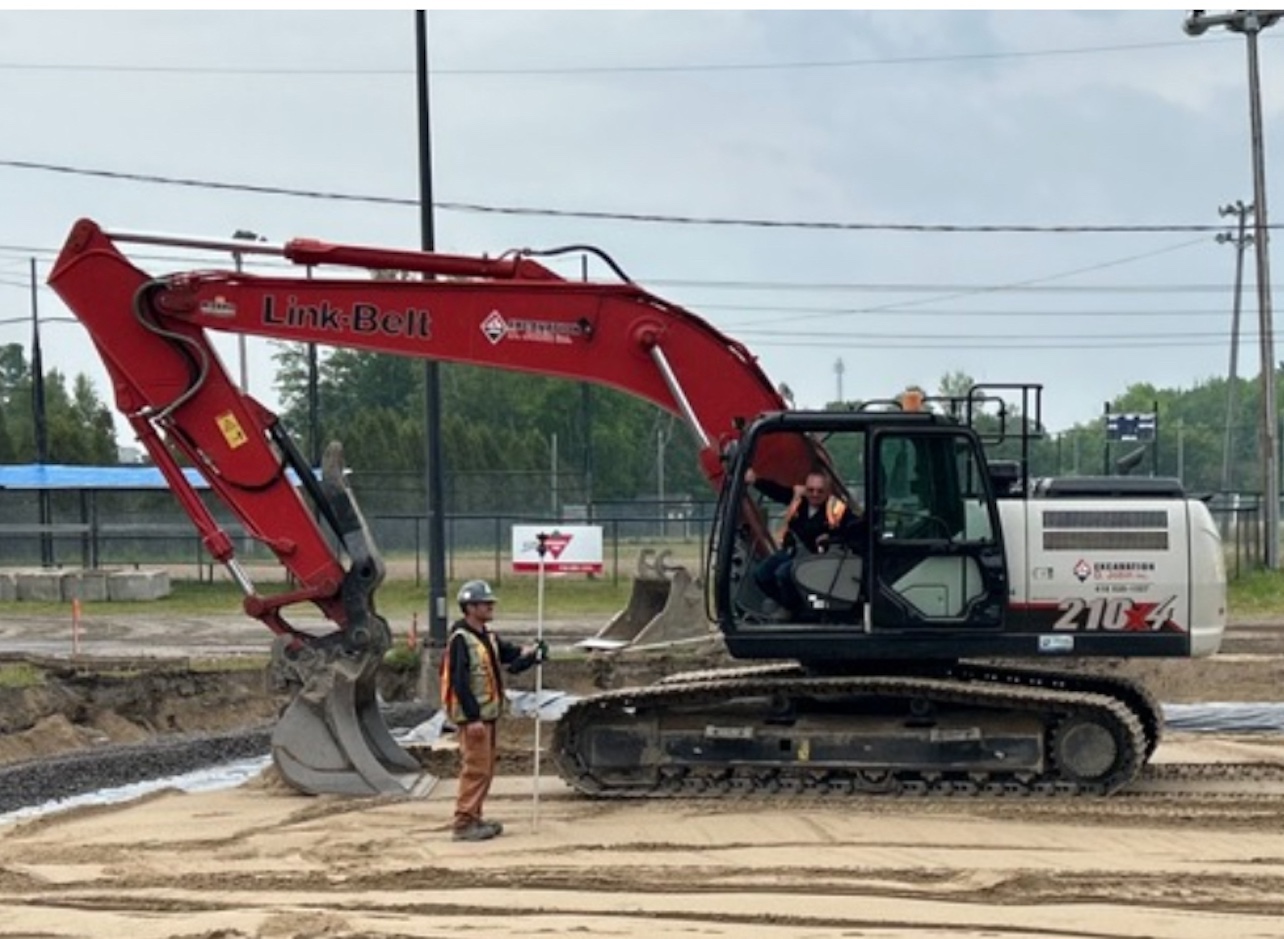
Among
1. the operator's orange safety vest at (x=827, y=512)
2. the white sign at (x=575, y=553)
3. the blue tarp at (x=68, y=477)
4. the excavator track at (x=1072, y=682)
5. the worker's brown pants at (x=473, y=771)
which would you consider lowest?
the worker's brown pants at (x=473, y=771)

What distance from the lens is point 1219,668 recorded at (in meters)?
21.8

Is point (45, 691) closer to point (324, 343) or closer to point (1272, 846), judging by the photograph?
point (324, 343)

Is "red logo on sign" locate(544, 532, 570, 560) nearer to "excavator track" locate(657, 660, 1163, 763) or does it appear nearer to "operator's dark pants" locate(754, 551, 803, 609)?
"excavator track" locate(657, 660, 1163, 763)

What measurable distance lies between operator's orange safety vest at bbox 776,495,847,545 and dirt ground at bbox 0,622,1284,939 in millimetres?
1808

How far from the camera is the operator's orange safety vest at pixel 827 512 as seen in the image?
12695mm

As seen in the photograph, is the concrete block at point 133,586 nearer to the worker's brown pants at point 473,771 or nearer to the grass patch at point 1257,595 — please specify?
the grass patch at point 1257,595

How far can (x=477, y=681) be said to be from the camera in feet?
38.8

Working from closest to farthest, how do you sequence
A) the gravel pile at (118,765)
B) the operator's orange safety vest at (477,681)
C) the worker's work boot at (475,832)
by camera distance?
1. the worker's work boot at (475,832)
2. the operator's orange safety vest at (477,681)
3. the gravel pile at (118,765)

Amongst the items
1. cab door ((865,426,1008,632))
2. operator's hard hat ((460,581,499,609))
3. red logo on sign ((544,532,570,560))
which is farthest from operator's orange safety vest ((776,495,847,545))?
red logo on sign ((544,532,570,560))

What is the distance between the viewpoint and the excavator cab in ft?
41.0

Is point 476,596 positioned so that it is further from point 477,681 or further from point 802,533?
point 802,533

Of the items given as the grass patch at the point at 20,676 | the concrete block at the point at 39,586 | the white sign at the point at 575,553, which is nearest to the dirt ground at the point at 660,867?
the grass patch at the point at 20,676

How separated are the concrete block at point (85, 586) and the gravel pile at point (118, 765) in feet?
70.6

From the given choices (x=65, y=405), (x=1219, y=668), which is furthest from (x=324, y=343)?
(x=65, y=405)
